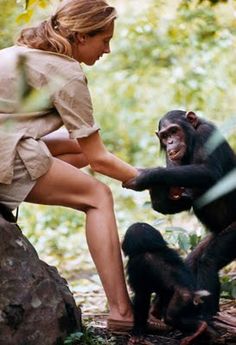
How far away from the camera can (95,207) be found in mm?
3764

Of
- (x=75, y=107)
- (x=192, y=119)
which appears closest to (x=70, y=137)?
(x=75, y=107)

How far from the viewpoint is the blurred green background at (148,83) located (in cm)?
851

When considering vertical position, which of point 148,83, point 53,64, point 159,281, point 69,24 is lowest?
point 148,83

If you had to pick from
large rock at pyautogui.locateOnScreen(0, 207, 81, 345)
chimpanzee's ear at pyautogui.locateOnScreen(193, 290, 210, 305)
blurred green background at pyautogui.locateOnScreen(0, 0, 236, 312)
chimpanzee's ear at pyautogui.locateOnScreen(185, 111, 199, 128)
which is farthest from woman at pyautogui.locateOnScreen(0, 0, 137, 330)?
blurred green background at pyautogui.locateOnScreen(0, 0, 236, 312)

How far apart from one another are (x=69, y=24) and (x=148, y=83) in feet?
25.9

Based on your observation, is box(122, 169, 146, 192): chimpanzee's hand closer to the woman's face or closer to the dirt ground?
the woman's face

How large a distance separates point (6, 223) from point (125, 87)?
8210 mm

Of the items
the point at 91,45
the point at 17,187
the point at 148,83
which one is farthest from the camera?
the point at 148,83

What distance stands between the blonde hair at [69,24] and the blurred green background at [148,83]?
13.5 feet

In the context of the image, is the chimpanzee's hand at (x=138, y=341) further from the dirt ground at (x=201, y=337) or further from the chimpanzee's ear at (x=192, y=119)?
the chimpanzee's ear at (x=192, y=119)

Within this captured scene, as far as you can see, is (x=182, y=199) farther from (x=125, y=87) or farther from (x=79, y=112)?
(x=125, y=87)

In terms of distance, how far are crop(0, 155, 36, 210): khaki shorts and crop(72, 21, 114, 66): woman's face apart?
708 mm

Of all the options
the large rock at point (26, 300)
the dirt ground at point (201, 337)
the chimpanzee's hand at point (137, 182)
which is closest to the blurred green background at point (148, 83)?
the dirt ground at point (201, 337)

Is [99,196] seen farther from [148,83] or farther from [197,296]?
[148,83]
